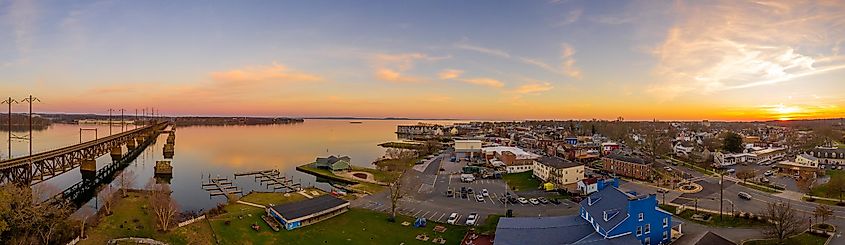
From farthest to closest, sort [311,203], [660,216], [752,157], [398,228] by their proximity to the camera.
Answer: [752,157] < [311,203] < [398,228] < [660,216]

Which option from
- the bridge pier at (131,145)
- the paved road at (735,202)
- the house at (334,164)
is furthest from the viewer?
the bridge pier at (131,145)

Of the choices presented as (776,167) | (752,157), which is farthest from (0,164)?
(752,157)

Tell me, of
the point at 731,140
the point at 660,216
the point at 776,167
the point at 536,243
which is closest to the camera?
the point at 536,243

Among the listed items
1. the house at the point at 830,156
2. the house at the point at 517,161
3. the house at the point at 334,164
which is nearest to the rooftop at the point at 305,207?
the house at the point at 334,164

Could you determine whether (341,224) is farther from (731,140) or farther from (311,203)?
(731,140)

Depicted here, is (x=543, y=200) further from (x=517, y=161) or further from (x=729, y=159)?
(x=729, y=159)

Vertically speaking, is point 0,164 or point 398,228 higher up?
point 0,164

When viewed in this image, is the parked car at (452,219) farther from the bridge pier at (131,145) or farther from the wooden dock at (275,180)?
the bridge pier at (131,145)
